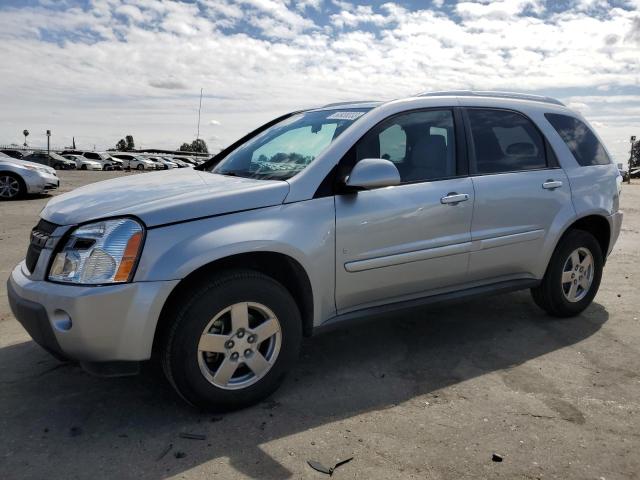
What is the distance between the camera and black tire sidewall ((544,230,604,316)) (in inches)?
181

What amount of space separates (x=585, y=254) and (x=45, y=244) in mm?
4048

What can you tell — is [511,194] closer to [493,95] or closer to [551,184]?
[551,184]

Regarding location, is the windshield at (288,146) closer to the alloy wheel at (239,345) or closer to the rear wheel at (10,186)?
the alloy wheel at (239,345)

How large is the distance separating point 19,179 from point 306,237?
11.7m

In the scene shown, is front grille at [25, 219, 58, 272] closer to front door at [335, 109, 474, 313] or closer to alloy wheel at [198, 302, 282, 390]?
alloy wheel at [198, 302, 282, 390]

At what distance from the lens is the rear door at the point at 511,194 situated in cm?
405

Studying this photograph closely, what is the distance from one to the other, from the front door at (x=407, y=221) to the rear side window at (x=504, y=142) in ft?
0.72

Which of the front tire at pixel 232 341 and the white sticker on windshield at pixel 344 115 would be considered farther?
the white sticker on windshield at pixel 344 115

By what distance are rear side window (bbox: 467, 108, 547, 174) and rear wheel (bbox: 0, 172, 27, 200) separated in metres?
11.7

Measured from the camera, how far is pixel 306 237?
10.6ft

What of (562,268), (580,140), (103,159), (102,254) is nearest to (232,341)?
(102,254)

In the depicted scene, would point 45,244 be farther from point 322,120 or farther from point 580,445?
point 580,445

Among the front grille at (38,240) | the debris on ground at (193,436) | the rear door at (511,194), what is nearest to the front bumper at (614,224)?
the rear door at (511,194)

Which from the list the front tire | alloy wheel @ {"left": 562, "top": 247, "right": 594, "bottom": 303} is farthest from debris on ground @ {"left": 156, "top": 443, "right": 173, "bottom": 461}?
alloy wheel @ {"left": 562, "top": 247, "right": 594, "bottom": 303}
